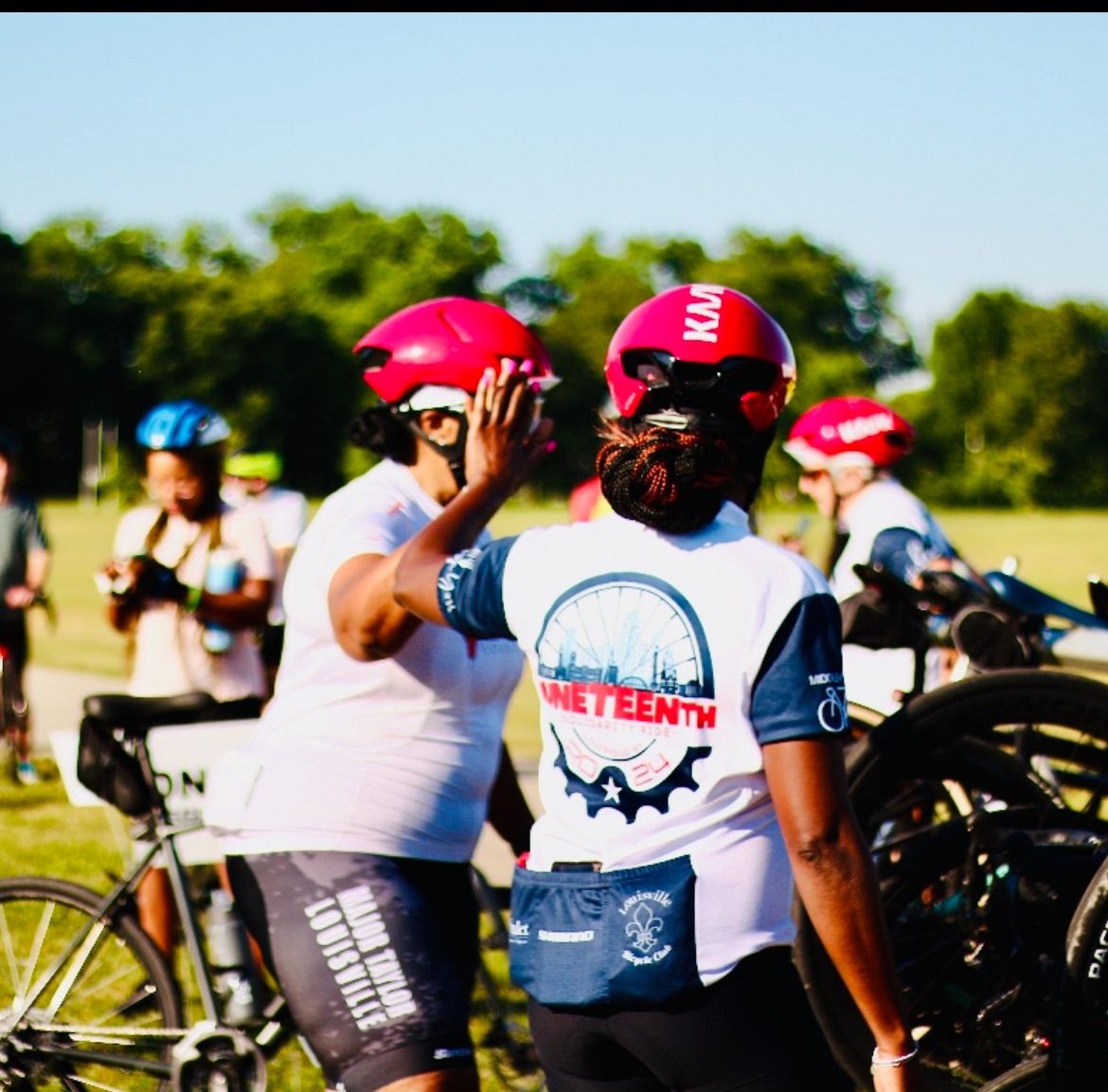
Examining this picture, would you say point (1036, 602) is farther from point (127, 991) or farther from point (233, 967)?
point (127, 991)

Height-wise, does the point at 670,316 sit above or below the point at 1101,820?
above

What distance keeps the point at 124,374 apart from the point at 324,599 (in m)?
91.0

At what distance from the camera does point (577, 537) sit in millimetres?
2533

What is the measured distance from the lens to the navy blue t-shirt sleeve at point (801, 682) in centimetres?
235

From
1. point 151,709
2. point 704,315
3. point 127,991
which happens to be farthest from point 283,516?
point 704,315

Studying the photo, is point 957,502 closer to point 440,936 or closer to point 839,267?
point 839,267

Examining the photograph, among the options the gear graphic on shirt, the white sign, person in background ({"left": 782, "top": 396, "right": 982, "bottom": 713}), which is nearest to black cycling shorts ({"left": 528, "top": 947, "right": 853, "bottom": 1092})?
the gear graphic on shirt

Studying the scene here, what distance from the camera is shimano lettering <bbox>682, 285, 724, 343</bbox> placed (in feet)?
8.80

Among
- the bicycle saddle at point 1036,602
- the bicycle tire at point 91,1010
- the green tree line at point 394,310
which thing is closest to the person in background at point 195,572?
the bicycle tire at point 91,1010

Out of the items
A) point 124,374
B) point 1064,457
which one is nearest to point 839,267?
point 1064,457

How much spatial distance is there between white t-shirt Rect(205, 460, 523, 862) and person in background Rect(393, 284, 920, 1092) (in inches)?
25.4

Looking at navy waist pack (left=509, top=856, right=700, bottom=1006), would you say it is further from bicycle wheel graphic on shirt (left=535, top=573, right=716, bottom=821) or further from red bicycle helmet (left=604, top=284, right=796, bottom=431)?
red bicycle helmet (left=604, top=284, right=796, bottom=431)

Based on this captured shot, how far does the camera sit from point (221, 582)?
5.60 metres

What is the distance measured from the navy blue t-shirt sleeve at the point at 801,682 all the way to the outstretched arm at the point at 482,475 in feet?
1.97
